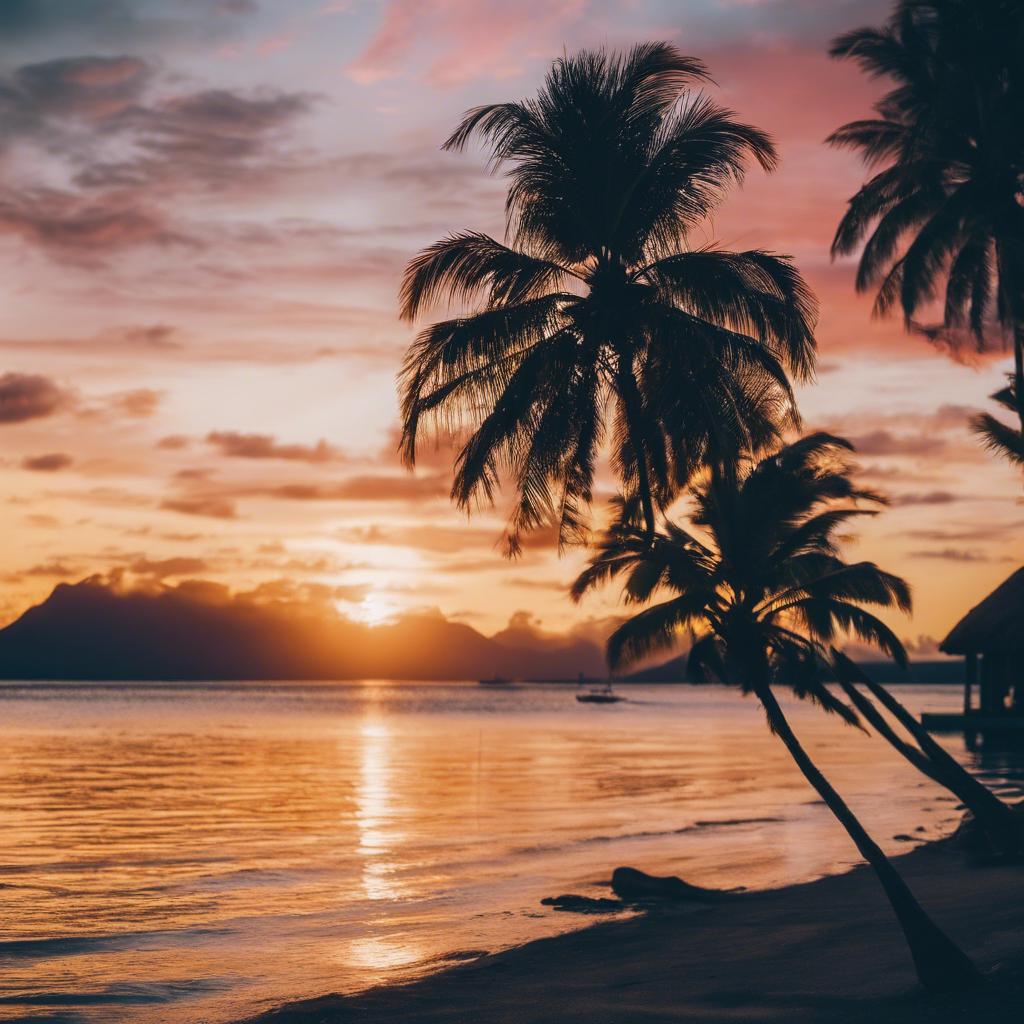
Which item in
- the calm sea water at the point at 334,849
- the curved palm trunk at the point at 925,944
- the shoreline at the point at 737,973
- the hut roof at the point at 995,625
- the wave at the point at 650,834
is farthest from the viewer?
the hut roof at the point at 995,625

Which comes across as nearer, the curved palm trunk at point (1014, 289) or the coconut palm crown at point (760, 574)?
the coconut palm crown at point (760, 574)

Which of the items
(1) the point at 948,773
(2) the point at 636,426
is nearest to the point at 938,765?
(1) the point at 948,773

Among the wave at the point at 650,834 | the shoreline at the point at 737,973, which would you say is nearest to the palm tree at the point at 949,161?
the shoreline at the point at 737,973

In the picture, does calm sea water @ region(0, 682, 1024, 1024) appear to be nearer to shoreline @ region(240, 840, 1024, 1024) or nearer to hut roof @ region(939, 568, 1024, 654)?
shoreline @ region(240, 840, 1024, 1024)

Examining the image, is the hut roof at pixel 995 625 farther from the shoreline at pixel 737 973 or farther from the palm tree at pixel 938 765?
the shoreline at pixel 737 973

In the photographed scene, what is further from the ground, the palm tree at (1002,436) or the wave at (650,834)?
the palm tree at (1002,436)

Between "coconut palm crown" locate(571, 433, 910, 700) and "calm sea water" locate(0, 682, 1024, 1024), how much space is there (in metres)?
6.11

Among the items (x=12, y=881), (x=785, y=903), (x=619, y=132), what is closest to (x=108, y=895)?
(x=12, y=881)

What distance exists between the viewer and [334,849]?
30406 millimetres

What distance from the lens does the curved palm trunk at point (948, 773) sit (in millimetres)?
17766

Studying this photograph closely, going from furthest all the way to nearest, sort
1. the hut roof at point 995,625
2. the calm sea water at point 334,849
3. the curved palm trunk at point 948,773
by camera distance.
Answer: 1. the hut roof at point 995,625
2. the curved palm trunk at point 948,773
3. the calm sea water at point 334,849

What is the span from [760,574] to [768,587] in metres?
1.15

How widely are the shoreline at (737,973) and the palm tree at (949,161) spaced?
390 inches

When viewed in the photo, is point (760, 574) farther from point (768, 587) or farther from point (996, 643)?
point (996, 643)
